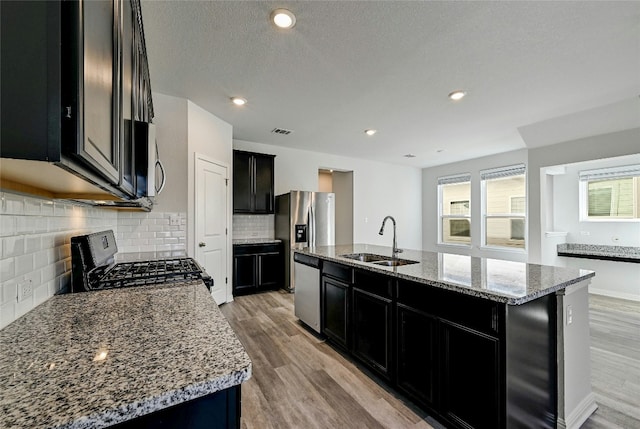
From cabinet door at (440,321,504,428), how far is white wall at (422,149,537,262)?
4717 mm

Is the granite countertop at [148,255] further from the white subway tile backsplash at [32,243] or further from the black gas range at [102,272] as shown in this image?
the white subway tile backsplash at [32,243]

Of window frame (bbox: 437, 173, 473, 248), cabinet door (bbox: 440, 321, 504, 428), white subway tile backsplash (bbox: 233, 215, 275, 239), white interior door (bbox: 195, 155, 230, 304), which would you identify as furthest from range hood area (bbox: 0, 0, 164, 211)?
window frame (bbox: 437, 173, 473, 248)

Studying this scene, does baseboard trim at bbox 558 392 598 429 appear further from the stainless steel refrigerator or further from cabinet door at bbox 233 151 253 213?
cabinet door at bbox 233 151 253 213

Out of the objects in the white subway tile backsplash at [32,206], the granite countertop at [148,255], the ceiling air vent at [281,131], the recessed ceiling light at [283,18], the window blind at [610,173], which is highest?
the recessed ceiling light at [283,18]

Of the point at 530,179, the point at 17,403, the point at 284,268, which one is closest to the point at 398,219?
the point at 530,179

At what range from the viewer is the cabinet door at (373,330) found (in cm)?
209

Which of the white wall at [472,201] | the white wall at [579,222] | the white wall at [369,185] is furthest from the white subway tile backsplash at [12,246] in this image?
the white wall at [579,222]

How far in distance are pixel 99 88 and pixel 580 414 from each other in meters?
2.94

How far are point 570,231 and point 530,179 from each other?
1.29 m

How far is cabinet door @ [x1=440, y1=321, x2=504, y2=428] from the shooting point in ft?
4.73

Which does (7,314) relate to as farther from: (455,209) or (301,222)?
(455,209)

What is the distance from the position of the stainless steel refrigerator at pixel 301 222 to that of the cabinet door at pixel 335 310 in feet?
6.79

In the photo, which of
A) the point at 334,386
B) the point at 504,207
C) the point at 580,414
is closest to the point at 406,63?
the point at 334,386

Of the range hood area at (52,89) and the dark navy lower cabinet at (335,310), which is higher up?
the range hood area at (52,89)
